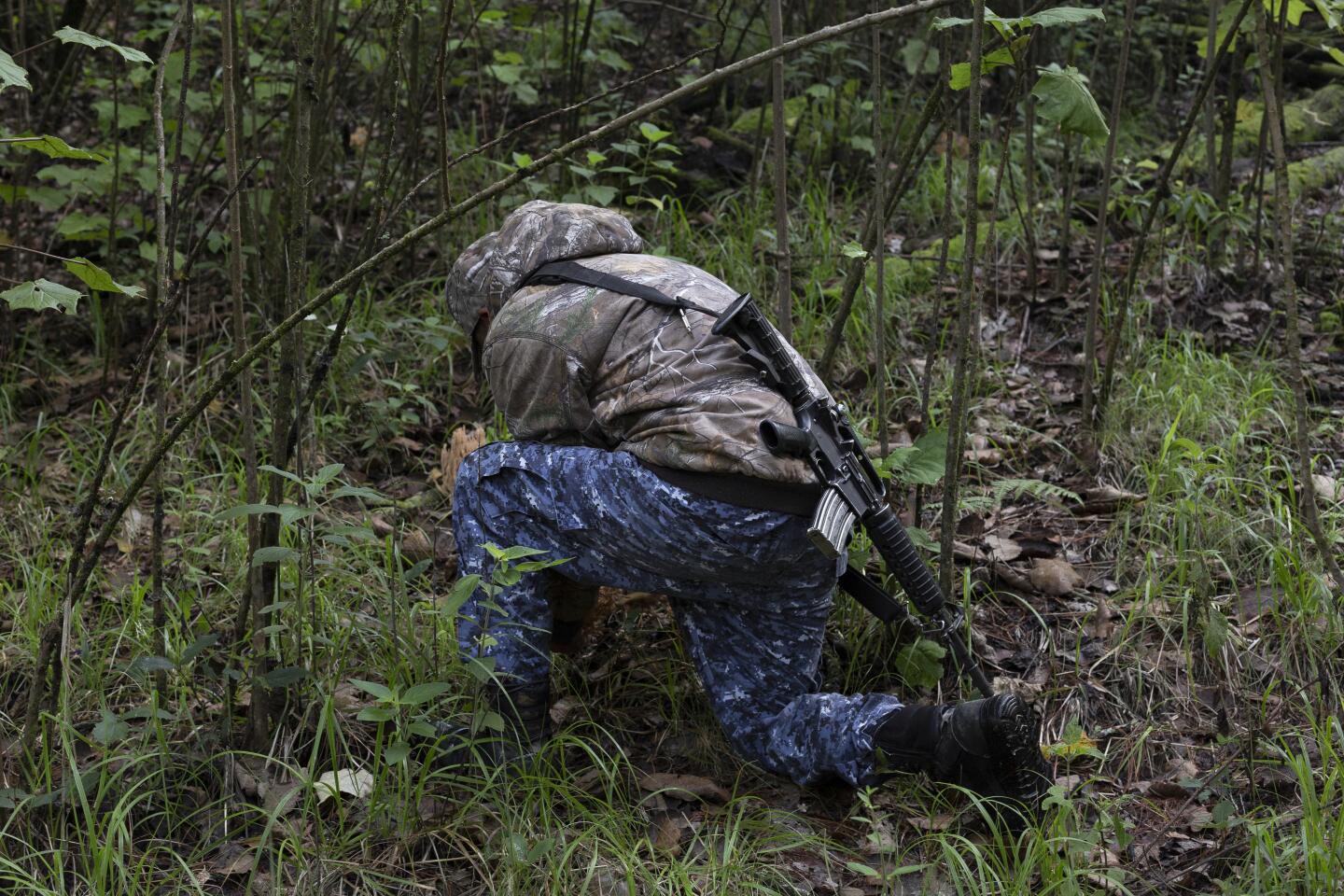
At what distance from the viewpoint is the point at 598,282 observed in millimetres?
2613

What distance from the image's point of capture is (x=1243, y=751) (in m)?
2.40

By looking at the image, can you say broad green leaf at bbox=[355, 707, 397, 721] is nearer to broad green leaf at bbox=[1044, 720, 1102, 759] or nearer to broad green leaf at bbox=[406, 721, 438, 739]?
broad green leaf at bbox=[406, 721, 438, 739]

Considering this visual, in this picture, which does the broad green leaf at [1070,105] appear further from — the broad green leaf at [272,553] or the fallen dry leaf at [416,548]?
the fallen dry leaf at [416,548]

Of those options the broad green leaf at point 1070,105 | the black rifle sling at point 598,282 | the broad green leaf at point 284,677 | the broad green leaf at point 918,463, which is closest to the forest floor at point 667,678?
the broad green leaf at point 284,677

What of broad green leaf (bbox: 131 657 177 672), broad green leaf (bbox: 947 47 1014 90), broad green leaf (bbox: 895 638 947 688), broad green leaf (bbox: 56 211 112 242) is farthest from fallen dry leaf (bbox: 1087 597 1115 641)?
broad green leaf (bbox: 56 211 112 242)

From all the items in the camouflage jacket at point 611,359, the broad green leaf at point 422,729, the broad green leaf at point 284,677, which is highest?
the camouflage jacket at point 611,359

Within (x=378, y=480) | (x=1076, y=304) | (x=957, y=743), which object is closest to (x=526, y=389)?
(x=957, y=743)

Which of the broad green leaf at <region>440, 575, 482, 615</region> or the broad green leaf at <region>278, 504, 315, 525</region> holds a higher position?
the broad green leaf at <region>278, 504, 315, 525</region>

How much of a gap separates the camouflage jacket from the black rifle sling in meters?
0.02

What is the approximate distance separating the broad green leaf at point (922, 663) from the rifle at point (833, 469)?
91 millimetres

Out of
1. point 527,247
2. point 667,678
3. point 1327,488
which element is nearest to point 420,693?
point 667,678

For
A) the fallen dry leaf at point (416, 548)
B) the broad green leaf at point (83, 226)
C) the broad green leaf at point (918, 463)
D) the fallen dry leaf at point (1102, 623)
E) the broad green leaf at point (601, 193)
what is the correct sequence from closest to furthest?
the broad green leaf at point (918, 463), the fallen dry leaf at point (1102, 623), the fallen dry leaf at point (416, 548), the broad green leaf at point (83, 226), the broad green leaf at point (601, 193)

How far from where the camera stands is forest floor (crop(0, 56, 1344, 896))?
2307 millimetres

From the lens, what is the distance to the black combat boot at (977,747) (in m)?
2.32
